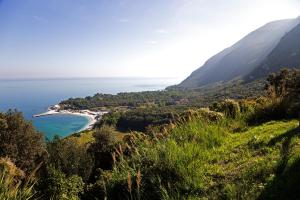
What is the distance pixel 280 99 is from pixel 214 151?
387 centimetres

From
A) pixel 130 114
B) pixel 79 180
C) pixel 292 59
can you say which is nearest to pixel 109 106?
pixel 130 114

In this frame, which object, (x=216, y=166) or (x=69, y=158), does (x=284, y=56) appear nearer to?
(x=69, y=158)

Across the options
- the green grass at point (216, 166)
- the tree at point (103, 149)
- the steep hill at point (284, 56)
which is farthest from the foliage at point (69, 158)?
the steep hill at point (284, 56)

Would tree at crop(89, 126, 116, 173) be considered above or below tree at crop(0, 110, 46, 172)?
→ below

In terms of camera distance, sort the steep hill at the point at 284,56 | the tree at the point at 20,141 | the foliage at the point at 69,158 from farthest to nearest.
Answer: the steep hill at the point at 284,56 → the tree at the point at 20,141 → the foliage at the point at 69,158

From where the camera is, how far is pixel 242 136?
21.4 feet

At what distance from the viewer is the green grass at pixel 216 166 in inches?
151

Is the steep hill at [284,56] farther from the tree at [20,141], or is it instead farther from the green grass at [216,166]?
the green grass at [216,166]

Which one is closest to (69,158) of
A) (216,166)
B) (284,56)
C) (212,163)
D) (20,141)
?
(20,141)

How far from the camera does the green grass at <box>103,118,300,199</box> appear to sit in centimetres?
384

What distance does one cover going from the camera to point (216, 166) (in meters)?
4.99

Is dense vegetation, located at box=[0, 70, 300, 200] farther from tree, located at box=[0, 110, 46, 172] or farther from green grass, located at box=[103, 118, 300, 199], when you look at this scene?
tree, located at box=[0, 110, 46, 172]

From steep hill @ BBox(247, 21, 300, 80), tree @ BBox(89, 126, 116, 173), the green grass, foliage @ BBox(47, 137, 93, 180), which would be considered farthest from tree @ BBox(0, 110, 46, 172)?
steep hill @ BBox(247, 21, 300, 80)

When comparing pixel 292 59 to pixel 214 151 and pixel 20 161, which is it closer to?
pixel 20 161
